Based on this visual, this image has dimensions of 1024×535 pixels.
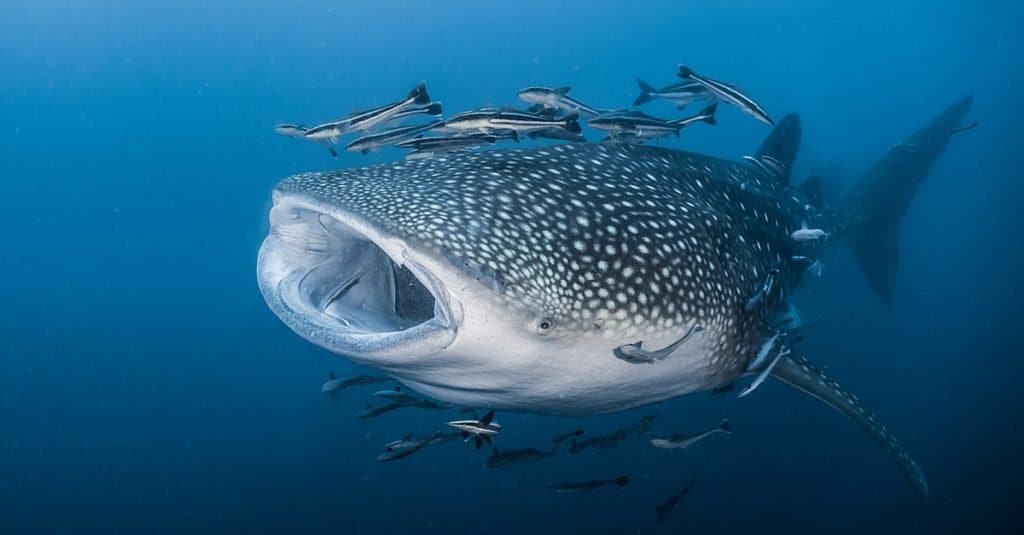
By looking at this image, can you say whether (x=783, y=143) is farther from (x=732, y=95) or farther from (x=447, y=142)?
(x=447, y=142)

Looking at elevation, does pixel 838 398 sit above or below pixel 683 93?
below

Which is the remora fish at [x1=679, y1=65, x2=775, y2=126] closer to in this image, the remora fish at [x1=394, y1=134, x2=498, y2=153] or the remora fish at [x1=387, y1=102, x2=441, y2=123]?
the remora fish at [x1=394, y1=134, x2=498, y2=153]

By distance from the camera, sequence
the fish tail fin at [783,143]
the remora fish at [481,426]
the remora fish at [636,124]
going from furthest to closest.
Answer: the fish tail fin at [783,143] → the remora fish at [636,124] → the remora fish at [481,426]

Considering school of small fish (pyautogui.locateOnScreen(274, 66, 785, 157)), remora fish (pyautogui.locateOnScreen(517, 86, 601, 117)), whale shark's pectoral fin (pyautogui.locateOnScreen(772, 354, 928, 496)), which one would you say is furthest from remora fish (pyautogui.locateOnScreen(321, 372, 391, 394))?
whale shark's pectoral fin (pyautogui.locateOnScreen(772, 354, 928, 496))

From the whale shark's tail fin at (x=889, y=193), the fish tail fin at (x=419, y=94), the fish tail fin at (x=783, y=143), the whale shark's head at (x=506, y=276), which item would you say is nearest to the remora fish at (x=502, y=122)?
the fish tail fin at (x=419, y=94)

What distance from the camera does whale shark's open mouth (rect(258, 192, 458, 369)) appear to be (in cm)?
226

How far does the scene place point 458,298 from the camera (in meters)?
2.21

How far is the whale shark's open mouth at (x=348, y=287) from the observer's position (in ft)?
7.42

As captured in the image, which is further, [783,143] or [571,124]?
A: [783,143]

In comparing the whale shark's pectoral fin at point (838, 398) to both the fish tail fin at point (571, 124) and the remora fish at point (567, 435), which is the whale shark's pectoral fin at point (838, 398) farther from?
the fish tail fin at point (571, 124)

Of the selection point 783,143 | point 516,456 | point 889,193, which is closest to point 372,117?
point 516,456

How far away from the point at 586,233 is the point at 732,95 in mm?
3115

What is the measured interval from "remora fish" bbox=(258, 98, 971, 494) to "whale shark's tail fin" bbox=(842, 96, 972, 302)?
5.76 meters

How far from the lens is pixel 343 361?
20500 millimetres
